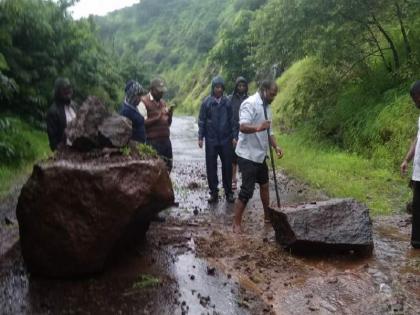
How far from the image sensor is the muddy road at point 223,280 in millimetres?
4598

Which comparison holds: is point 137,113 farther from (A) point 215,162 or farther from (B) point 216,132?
Answer: (A) point 215,162

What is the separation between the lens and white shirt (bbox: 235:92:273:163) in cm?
662

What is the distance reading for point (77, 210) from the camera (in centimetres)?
491

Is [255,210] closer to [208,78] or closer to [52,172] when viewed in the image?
[52,172]

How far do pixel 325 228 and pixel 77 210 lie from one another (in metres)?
2.83

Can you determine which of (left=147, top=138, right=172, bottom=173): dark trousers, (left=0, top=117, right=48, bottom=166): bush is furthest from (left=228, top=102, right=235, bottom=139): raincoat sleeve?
(left=0, top=117, right=48, bottom=166): bush

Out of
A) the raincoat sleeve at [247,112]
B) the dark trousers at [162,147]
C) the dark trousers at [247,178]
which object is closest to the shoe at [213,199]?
the dark trousers at [162,147]

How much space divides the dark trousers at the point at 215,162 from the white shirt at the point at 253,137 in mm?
1824

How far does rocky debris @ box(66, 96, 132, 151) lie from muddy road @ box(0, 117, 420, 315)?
1278 mm

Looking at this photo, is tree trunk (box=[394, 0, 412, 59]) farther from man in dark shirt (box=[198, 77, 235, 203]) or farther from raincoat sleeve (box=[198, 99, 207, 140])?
raincoat sleeve (box=[198, 99, 207, 140])

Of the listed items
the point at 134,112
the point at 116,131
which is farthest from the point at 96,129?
the point at 134,112

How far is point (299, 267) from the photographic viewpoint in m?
5.56

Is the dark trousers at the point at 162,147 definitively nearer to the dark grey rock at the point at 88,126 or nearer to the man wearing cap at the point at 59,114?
the man wearing cap at the point at 59,114

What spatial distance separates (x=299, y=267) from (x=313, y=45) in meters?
7.93
